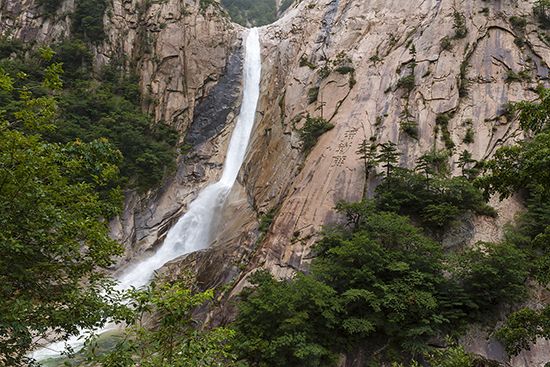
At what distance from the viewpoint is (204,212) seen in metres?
26.3

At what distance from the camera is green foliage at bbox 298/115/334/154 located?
21.3 metres

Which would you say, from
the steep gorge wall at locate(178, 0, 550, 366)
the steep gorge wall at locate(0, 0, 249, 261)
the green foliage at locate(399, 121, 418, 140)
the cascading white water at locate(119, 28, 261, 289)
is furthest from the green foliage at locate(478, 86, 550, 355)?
the steep gorge wall at locate(0, 0, 249, 261)

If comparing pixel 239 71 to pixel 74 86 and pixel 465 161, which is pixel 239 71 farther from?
pixel 465 161

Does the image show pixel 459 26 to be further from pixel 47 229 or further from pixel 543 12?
pixel 47 229

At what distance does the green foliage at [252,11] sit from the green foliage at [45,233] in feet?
200

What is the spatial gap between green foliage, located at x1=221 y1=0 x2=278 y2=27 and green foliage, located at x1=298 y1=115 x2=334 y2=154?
4634 cm

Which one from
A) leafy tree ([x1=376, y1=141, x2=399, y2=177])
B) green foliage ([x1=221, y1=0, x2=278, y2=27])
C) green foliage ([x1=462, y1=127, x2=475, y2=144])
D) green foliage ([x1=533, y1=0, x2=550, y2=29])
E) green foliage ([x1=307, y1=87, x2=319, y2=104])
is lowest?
leafy tree ([x1=376, y1=141, x2=399, y2=177])

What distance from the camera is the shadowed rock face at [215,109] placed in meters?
32.2

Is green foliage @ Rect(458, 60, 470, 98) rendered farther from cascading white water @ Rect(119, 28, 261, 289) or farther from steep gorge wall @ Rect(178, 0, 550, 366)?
cascading white water @ Rect(119, 28, 261, 289)

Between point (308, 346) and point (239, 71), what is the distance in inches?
1100

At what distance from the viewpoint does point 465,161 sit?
1688 centimetres

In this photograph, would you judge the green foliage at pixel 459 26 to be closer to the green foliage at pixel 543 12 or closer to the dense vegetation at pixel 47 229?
the green foliage at pixel 543 12

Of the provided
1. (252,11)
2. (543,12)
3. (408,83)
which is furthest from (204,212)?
(252,11)

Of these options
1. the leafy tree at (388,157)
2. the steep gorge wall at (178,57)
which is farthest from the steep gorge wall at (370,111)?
the steep gorge wall at (178,57)
